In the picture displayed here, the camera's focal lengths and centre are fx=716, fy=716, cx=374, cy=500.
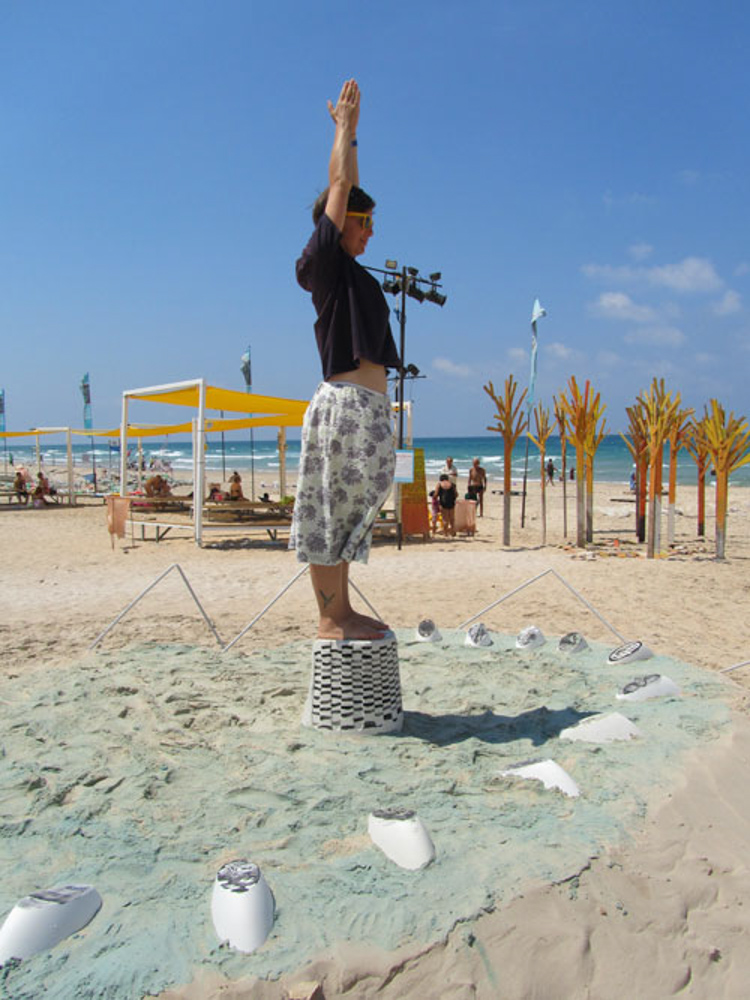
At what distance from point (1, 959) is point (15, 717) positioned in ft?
5.77

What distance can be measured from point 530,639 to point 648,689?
3.95 feet

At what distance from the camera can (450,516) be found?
12719mm

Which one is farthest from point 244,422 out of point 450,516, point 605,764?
point 605,764

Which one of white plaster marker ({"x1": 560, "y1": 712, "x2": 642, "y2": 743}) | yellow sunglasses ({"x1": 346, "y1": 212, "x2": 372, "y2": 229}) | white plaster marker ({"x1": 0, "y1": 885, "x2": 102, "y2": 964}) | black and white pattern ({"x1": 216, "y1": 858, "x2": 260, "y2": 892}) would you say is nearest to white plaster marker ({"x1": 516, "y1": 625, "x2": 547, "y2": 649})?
white plaster marker ({"x1": 560, "y1": 712, "x2": 642, "y2": 743})

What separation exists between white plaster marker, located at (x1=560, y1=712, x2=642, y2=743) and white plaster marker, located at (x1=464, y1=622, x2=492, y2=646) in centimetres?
159

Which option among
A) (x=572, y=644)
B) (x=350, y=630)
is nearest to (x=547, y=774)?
(x=350, y=630)

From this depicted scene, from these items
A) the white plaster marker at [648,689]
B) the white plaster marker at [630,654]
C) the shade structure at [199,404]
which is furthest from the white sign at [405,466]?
the white plaster marker at [648,689]

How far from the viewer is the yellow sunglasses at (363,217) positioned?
2.89m

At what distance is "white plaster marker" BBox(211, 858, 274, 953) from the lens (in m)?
1.61

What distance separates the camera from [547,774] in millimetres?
2371

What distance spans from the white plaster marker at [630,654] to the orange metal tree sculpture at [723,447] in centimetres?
586

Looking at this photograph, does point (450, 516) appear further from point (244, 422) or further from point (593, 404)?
point (244, 422)

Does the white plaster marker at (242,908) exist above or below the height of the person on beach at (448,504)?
below

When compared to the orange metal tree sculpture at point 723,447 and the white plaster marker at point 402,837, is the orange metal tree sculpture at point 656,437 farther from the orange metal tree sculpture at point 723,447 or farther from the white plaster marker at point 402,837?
the white plaster marker at point 402,837
